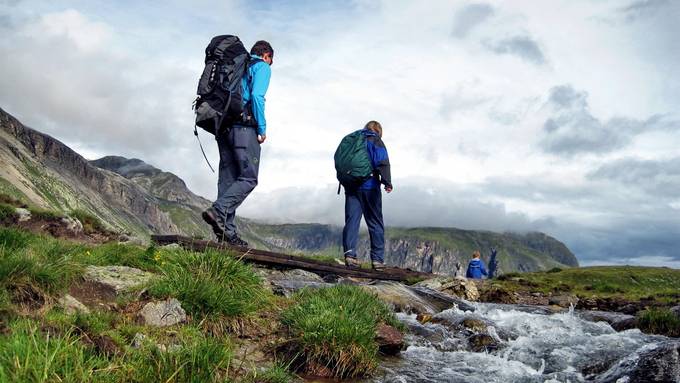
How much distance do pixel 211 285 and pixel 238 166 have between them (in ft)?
18.7

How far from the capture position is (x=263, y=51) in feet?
42.5

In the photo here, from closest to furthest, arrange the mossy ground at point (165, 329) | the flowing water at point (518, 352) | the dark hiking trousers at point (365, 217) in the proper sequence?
the mossy ground at point (165, 329) → the flowing water at point (518, 352) → the dark hiking trousers at point (365, 217)

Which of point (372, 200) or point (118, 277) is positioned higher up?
point (372, 200)

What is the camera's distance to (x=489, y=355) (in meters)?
8.93

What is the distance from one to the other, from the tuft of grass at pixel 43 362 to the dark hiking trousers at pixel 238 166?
311 inches

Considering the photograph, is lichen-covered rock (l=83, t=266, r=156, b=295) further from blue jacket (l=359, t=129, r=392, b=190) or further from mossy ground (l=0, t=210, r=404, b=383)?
blue jacket (l=359, t=129, r=392, b=190)

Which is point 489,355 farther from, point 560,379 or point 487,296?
point 487,296

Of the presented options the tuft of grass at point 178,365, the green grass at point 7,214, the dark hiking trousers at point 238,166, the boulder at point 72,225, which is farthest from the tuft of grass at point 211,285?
the green grass at point 7,214

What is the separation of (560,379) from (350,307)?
329 centimetres

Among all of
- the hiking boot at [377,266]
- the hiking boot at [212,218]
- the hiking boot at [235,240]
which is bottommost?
the hiking boot at [377,266]

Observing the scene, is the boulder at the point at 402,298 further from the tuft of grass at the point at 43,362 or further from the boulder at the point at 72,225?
the boulder at the point at 72,225

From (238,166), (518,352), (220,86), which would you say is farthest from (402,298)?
(220,86)

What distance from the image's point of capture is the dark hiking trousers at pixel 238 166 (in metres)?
12.2

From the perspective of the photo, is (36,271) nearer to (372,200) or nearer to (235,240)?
(235,240)
